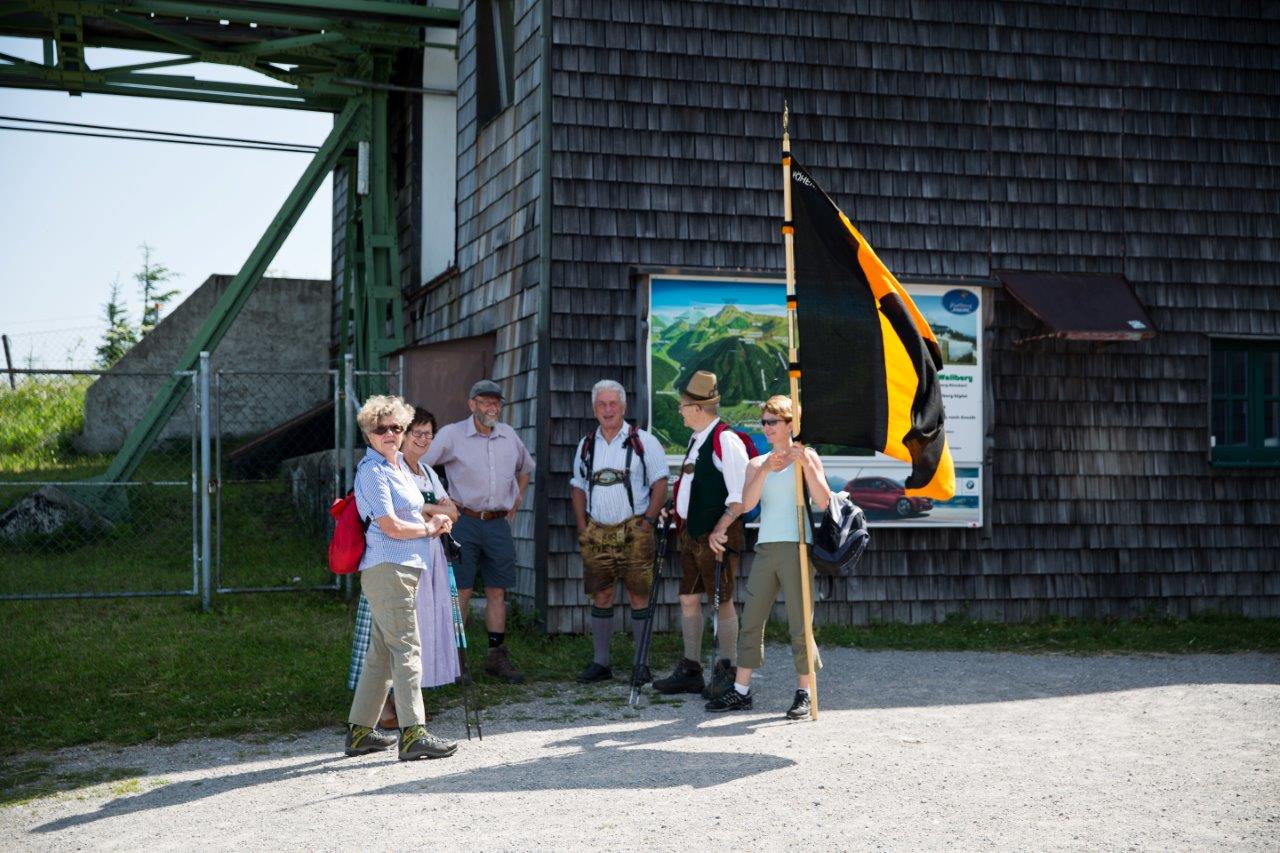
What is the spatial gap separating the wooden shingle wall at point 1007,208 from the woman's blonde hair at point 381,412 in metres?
3.83

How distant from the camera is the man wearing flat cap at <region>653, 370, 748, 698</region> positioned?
24.5ft

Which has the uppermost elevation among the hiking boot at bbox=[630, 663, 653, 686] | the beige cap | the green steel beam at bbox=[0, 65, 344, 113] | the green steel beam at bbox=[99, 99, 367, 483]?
the green steel beam at bbox=[0, 65, 344, 113]

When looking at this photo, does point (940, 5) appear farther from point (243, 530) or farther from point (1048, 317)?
point (243, 530)

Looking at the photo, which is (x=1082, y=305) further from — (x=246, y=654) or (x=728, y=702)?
(x=246, y=654)

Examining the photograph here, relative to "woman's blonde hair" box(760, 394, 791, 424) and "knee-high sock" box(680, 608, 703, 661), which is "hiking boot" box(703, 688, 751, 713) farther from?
"woman's blonde hair" box(760, 394, 791, 424)

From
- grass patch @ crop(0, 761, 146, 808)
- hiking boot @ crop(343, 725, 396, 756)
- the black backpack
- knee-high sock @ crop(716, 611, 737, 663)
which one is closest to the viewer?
grass patch @ crop(0, 761, 146, 808)

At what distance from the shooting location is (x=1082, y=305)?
11.0 metres

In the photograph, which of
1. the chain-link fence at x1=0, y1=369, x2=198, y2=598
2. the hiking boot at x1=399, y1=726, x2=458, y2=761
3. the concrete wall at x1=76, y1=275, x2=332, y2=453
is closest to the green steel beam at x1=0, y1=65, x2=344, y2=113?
the chain-link fence at x1=0, y1=369, x2=198, y2=598

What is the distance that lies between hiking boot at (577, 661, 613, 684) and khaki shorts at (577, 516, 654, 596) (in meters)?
0.54

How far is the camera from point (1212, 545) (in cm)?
1137

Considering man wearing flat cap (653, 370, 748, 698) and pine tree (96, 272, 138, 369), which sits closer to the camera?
man wearing flat cap (653, 370, 748, 698)

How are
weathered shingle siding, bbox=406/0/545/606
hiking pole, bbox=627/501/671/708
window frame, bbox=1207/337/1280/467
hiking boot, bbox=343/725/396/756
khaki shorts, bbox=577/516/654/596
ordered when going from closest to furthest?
hiking boot, bbox=343/725/396/756, hiking pole, bbox=627/501/671/708, khaki shorts, bbox=577/516/654/596, weathered shingle siding, bbox=406/0/545/606, window frame, bbox=1207/337/1280/467

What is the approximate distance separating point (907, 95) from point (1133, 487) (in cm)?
381

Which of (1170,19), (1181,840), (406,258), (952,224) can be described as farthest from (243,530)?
(1181,840)
